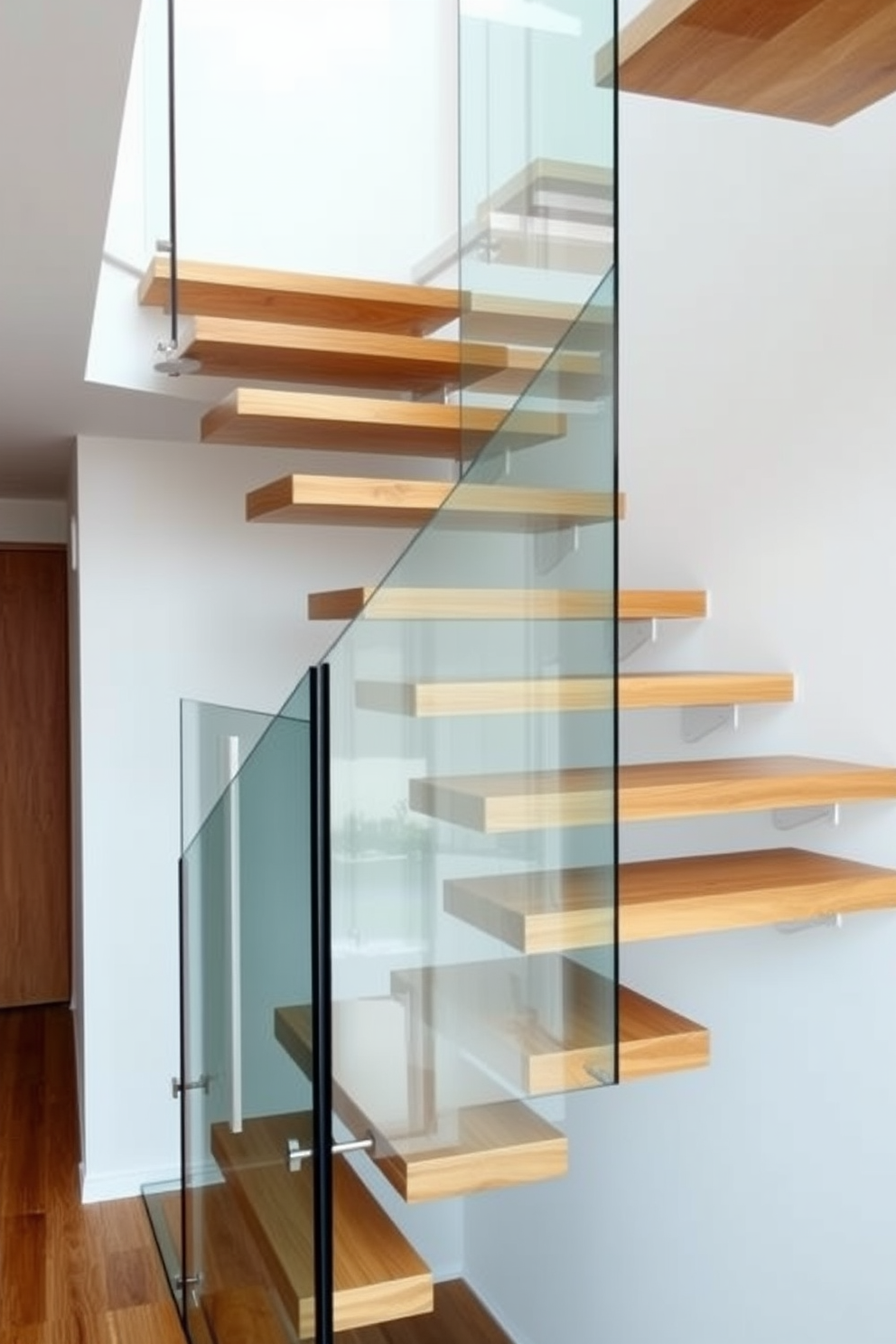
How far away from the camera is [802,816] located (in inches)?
97.0

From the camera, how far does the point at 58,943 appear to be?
19.2 feet

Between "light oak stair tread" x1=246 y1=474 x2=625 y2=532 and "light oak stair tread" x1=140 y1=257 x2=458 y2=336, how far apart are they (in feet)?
1.48

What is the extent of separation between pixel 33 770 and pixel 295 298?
3477 mm

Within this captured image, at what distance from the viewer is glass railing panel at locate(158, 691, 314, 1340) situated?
1.96 metres

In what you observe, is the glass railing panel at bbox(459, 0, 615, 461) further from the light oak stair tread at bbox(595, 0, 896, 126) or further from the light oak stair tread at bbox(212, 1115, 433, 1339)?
the light oak stair tread at bbox(212, 1115, 433, 1339)

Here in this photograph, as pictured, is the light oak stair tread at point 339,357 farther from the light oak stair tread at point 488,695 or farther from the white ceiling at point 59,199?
the light oak stair tread at point 488,695

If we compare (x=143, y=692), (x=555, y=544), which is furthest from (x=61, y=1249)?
(x=555, y=544)

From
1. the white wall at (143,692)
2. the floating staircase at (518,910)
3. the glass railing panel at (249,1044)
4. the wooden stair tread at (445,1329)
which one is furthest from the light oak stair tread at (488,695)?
the wooden stair tread at (445,1329)

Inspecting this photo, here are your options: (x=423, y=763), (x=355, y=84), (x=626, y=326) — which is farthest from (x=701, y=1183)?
(x=355, y=84)

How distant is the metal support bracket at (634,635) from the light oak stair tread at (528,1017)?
114cm

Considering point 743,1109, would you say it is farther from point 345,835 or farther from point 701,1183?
point 345,835

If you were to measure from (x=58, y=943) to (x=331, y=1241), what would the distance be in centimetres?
430

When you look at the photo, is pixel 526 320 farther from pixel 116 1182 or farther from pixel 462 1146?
pixel 116 1182

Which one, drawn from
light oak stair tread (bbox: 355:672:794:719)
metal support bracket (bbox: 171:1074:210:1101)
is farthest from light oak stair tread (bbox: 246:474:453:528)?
metal support bracket (bbox: 171:1074:210:1101)
